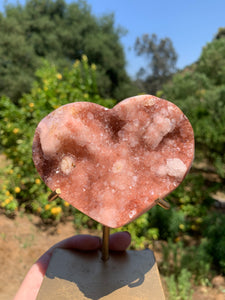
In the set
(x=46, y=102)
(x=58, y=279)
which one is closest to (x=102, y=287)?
(x=58, y=279)

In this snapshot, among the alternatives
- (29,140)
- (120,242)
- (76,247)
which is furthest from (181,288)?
(29,140)

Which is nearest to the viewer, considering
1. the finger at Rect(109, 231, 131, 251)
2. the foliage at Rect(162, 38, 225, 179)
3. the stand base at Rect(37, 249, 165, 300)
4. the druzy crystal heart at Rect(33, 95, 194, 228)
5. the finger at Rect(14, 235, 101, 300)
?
the druzy crystal heart at Rect(33, 95, 194, 228)

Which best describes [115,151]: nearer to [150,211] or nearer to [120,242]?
[120,242]

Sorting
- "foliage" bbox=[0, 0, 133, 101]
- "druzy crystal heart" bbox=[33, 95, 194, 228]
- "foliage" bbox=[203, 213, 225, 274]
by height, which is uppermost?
"foliage" bbox=[0, 0, 133, 101]

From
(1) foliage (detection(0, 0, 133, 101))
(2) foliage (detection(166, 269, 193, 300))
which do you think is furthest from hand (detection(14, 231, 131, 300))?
(1) foliage (detection(0, 0, 133, 101))

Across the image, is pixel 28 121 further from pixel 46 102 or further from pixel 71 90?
pixel 71 90

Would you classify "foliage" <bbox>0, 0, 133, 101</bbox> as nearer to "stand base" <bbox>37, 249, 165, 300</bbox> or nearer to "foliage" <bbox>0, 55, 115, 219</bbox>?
"foliage" <bbox>0, 55, 115, 219</bbox>

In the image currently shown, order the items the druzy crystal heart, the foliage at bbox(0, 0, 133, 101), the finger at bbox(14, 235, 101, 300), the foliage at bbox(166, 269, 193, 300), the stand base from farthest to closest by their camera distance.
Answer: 1. the foliage at bbox(0, 0, 133, 101)
2. the foliage at bbox(166, 269, 193, 300)
3. the finger at bbox(14, 235, 101, 300)
4. the stand base
5. the druzy crystal heart
